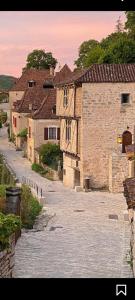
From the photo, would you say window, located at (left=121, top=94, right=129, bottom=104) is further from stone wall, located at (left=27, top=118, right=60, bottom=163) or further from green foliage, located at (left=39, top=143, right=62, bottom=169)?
stone wall, located at (left=27, top=118, right=60, bottom=163)

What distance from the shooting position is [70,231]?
21328mm

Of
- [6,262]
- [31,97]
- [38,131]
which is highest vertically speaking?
[31,97]

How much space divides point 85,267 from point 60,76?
50106 millimetres

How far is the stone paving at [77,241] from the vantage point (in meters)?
15.2

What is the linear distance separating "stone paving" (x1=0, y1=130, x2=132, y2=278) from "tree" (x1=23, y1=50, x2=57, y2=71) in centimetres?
6286

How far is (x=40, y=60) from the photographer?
9388 cm

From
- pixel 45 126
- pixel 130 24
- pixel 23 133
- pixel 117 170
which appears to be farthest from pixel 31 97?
pixel 117 170

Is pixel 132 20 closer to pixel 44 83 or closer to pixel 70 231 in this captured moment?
pixel 44 83

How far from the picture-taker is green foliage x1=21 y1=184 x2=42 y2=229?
21.8 meters

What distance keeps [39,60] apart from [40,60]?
0.59 feet

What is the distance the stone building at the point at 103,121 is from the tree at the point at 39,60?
5789 centimetres

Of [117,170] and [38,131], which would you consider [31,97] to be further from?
[117,170]

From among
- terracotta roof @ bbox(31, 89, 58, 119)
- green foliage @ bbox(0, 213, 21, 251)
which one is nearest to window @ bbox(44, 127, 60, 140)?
terracotta roof @ bbox(31, 89, 58, 119)

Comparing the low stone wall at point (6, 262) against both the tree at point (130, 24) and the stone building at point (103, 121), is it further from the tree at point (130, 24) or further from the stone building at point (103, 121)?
the tree at point (130, 24)
